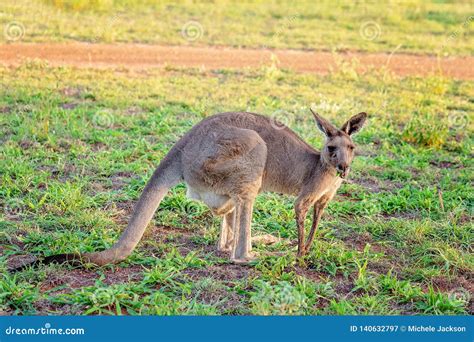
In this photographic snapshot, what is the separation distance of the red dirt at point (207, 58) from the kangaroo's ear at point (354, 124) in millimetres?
6139

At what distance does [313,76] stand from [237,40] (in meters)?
2.44

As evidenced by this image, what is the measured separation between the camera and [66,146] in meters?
6.85

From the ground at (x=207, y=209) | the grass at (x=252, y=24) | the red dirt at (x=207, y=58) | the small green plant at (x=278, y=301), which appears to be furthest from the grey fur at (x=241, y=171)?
the grass at (x=252, y=24)

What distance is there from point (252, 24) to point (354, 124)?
9.42 meters

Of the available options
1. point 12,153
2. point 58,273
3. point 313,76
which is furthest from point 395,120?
point 58,273

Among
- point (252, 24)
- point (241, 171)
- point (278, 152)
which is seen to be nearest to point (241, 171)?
point (241, 171)

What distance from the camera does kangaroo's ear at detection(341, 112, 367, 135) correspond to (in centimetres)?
471

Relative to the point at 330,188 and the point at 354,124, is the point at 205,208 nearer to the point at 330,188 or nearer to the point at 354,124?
the point at 330,188

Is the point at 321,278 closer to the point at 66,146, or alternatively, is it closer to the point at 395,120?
the point at 66,146

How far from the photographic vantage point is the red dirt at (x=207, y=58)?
10523 mm

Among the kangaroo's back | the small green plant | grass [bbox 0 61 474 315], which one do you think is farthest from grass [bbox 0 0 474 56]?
the small green plant

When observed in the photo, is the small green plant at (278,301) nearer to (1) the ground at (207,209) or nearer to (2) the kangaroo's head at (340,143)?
(1) the ground at (207,209)

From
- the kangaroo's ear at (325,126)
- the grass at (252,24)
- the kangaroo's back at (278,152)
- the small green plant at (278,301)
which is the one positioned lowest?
the small green plant at (278,301)

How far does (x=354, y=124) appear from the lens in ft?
15.7
